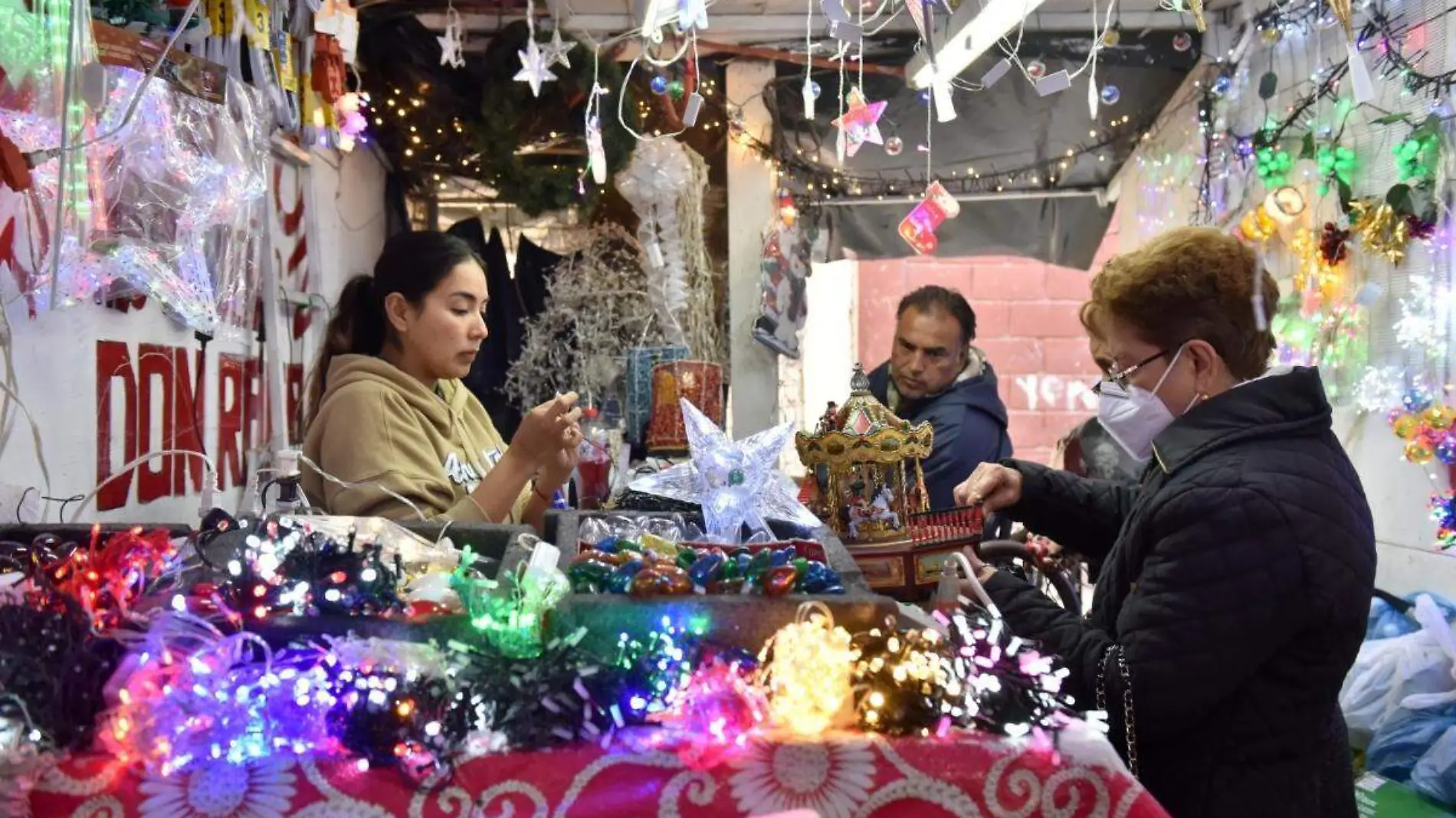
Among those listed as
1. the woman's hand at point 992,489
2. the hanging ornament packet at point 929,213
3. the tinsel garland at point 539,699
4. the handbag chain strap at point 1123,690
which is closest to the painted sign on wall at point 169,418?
the tinsel garland at point 539,699

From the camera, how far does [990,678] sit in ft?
3.79

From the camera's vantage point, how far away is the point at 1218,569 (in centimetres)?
135

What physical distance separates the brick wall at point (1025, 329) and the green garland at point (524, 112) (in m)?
1.69

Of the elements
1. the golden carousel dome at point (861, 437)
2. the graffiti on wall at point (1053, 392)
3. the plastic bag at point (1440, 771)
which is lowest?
the plastic bag at point (1440, 771)

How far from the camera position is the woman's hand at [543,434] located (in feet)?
6.77

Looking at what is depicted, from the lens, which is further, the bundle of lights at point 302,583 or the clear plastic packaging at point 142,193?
the clear plastic packaging at point 142,193

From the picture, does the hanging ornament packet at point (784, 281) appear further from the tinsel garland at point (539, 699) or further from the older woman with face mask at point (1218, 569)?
the tinsel garland at point (539, 699)

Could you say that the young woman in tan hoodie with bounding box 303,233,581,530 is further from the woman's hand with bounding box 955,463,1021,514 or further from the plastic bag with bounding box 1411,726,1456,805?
the plastic bag with bounding box 1411,726,1456,805

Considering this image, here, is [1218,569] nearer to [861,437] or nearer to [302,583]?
[861,437]

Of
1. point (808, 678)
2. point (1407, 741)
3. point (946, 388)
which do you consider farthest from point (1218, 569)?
point (1407, 741)

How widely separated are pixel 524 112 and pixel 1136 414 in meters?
3.12

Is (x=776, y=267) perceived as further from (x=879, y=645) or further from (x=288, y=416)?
(x=879, y=645)

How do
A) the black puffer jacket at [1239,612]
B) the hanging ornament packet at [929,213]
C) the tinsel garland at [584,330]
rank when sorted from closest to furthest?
the black puffer jacket at [1239,612] → the hanging ornament packet at [929,213] → the tinsel garland at [584,330]

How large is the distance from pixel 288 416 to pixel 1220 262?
9.50 feet
